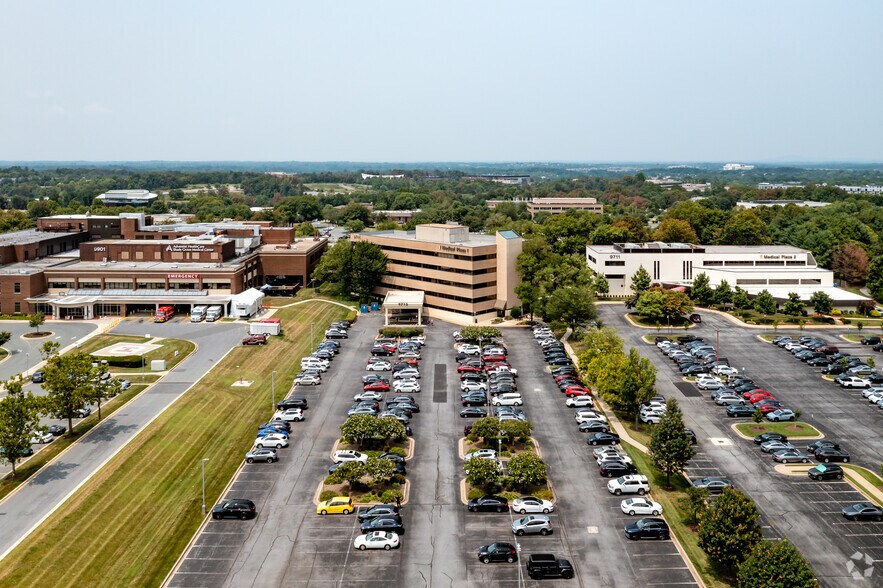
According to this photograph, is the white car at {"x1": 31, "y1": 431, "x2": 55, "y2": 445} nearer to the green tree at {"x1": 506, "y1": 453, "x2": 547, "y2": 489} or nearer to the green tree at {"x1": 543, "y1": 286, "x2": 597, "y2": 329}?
the green tree at {"x1": 506, "y1": 453, "x2": 547, "y2": 489}

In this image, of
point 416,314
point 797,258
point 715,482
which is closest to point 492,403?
point 715,482

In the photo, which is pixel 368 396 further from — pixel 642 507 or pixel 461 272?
pixel 461 272

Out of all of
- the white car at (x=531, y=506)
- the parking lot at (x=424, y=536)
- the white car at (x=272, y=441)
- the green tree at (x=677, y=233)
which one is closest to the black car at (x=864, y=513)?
the parking lot at (x=424, y=536)

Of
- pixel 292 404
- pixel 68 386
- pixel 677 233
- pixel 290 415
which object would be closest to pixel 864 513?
pixel 290 415

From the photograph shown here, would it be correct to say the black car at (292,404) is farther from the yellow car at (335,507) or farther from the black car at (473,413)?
the yellow car at (335,507)

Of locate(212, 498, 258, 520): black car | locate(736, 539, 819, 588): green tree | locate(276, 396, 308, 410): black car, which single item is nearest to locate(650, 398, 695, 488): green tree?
locate(736, 539, 819, 588): green tree
